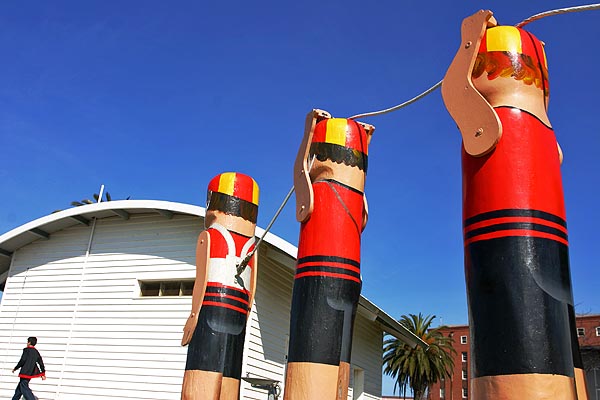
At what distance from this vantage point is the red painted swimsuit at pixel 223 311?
4.95 metres

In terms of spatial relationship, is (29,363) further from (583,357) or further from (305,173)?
(583,357)

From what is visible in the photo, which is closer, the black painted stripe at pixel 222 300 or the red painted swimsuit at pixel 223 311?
the red painted swimsuit at pixel 223 311

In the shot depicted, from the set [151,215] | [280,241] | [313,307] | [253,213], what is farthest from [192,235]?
[313,307]

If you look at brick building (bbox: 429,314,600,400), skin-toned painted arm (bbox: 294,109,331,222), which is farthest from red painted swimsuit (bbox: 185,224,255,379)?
brick building (bbox: 429,314,600,400)

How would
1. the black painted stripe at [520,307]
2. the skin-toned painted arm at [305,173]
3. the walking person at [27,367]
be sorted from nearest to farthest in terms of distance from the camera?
1. the black painted stripe at [520,307]
2. the skin-toned painted arm at [305,173]
3. the walking person at [27,367]

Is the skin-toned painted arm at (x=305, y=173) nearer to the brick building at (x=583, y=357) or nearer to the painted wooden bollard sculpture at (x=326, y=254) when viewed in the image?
the painted wooden bollard sculpture at (x=326, y=254)

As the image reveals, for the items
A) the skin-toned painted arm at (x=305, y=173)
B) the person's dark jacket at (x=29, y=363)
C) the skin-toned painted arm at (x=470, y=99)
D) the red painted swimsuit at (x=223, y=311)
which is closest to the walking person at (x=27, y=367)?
the person's dark jacket at (x=29, y=363)

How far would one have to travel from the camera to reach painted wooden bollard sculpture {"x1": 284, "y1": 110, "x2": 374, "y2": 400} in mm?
3576

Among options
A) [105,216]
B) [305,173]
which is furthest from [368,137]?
[105,216]

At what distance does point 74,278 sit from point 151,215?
252cm

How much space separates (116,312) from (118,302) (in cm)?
23

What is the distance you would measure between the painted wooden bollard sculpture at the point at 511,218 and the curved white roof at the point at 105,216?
8.53 meters

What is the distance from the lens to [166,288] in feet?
41.8

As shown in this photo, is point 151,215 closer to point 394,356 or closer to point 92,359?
point 92,359
